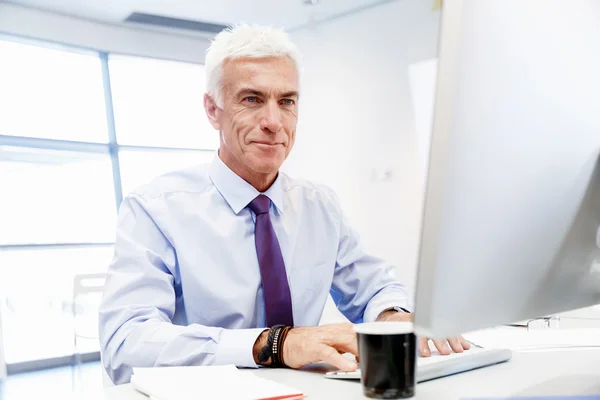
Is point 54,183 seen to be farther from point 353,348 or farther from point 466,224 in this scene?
point 466,224

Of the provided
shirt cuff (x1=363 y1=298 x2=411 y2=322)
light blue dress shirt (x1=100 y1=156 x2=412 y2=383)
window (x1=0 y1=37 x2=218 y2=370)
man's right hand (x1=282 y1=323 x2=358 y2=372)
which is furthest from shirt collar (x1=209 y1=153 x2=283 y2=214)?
window (x1=0 y1=37 x2=218 y2=370)

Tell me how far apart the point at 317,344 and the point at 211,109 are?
3.21 ft

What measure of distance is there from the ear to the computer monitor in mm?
1226

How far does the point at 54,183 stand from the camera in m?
6.24

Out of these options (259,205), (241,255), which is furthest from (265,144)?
(241,255)

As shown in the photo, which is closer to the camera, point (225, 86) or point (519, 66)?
point (519, 66)

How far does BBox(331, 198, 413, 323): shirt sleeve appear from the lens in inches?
64.1

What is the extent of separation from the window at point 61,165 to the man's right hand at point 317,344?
4.85m

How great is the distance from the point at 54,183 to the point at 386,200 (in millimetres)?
3525

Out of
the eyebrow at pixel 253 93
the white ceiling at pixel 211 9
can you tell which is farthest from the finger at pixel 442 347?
the white ceiling at pixel 211 9

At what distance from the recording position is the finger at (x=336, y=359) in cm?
90

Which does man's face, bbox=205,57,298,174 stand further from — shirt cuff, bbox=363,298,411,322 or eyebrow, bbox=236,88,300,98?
shirt cuff, bbox=363,298,411,322

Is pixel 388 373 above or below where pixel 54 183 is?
below

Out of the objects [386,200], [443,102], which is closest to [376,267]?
[443,102]
